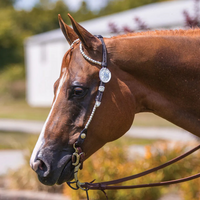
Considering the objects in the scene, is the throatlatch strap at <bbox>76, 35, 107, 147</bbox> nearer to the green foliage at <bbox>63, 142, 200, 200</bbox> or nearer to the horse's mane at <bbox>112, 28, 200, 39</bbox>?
the horse's mane at <bbox>112, 28, 200, 39</bbox>

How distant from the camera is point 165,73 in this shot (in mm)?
2367

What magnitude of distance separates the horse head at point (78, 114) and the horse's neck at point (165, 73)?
9 cm

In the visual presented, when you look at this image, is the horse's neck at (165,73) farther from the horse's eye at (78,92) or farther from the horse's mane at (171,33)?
the horse's eye at (78,92)

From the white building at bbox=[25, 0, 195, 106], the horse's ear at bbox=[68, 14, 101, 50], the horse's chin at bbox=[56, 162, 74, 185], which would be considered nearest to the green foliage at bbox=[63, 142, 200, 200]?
the horse's chin at bbox=[56, 162, 74, 185]

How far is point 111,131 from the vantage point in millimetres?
2311

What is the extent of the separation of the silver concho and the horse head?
0.03 meters

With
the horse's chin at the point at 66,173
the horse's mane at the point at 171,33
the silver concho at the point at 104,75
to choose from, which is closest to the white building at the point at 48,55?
the horse's mane at the point at 171,33

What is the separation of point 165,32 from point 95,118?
2.68 ft

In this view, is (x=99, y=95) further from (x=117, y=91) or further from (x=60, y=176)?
(x=60, y=176)

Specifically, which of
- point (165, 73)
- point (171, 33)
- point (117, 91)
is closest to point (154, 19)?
point (171, 33)

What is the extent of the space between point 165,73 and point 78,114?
659 mm

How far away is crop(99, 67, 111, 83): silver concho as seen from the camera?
2283mm

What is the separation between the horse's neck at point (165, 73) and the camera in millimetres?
2355

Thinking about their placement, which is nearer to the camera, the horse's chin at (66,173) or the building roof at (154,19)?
the horse's chin at (66,173)
